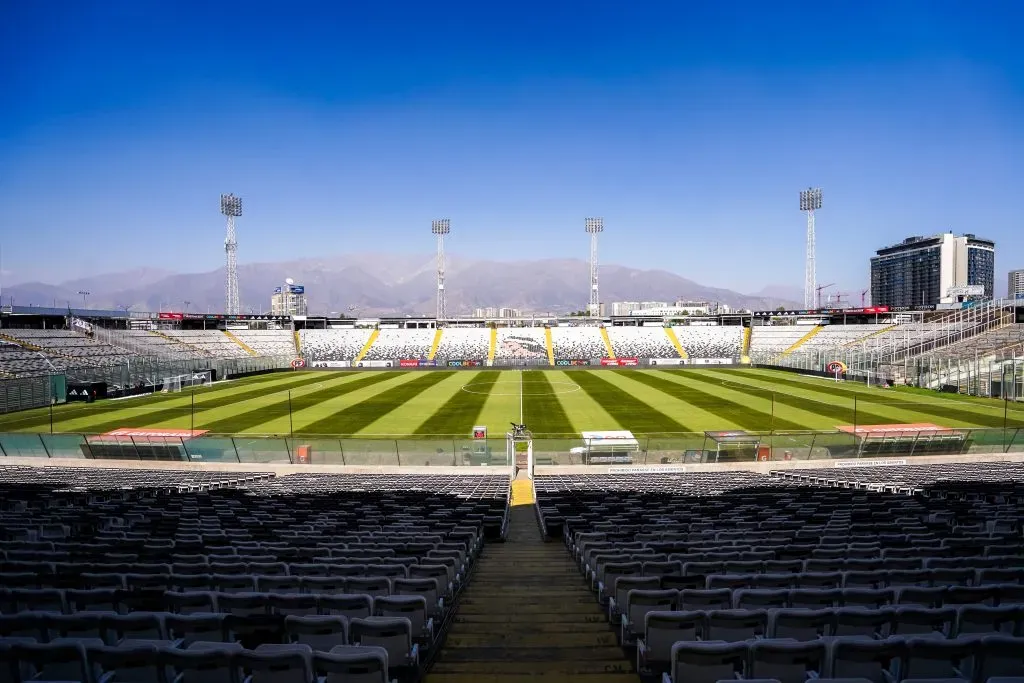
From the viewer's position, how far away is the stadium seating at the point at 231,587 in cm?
374

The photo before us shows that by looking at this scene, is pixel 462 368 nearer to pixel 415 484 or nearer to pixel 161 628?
pixel 415 484

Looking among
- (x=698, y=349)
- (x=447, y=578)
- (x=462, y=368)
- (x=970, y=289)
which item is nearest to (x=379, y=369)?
(x=462, y=368)

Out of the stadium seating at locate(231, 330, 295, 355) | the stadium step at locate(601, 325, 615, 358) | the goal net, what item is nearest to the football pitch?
the goal net

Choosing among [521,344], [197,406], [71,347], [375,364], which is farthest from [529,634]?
[521,344]

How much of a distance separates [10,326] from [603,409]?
81010mm

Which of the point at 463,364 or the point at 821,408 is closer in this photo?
the point at 821,408

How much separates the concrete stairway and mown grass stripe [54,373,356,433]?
132ft

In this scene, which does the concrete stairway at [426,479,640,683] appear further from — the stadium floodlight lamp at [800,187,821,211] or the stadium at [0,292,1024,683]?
the stadium floodlight lamp at [800,187,821,211]

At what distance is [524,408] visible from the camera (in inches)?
1815

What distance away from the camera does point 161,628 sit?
4535mm

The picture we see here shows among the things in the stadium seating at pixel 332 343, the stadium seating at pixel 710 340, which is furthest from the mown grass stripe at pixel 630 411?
the stadium seating at pixel 332 343

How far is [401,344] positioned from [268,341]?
2381 cm

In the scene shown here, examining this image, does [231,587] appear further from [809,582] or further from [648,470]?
[648,470]

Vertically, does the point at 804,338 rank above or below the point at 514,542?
above
